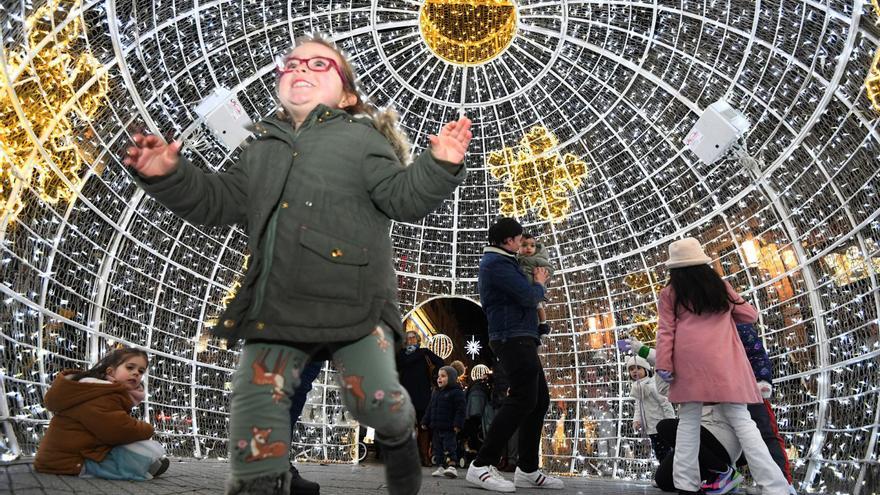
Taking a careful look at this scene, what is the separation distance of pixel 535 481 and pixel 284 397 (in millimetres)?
4572

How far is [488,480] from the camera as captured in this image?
5820 mm

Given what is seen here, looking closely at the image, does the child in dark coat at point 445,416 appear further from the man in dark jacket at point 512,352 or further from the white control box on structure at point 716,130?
the white control box on structure at point 716,130

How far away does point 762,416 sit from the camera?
257 inches

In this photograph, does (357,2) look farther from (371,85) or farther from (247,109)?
(247,109)

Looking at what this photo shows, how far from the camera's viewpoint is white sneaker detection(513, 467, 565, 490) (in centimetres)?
652

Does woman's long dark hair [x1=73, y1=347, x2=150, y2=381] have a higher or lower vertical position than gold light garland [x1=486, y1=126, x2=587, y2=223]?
lower

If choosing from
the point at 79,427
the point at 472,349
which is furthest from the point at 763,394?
the point at 472,349

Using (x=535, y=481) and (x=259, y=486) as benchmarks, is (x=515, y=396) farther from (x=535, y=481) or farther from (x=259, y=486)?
(x=259, y=486)

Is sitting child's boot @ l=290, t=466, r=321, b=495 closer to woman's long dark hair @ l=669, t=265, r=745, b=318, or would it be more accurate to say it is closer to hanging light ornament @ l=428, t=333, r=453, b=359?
woman's long dark hair @ l=669, t=265, r=745, b=318

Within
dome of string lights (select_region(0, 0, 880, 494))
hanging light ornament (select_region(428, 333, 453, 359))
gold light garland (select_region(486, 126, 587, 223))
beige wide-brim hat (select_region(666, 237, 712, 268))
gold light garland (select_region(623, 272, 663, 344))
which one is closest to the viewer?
beige wide-brim hat (select_region(666, 237, 712, 268))

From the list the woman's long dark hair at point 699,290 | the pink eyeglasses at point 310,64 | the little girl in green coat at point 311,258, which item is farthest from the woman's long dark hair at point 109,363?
the woman's long dark hair at point 699,290

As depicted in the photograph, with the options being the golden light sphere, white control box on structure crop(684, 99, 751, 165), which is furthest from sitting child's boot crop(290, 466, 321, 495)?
the golden light sphere

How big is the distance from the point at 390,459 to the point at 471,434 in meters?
10.1

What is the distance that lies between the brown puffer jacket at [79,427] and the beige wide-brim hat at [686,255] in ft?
16.2
